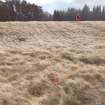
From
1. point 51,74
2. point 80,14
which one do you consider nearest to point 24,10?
point 80,14

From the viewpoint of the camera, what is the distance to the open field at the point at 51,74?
23.2 ft

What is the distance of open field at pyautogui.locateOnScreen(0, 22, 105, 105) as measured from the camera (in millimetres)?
7086

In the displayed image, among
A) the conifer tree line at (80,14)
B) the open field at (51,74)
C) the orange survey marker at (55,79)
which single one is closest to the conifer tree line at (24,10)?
the conifer tree line at (80,14)

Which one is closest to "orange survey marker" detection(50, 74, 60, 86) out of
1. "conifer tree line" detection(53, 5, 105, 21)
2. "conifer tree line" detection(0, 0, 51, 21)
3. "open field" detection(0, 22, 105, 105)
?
"open field" detection(0, 22, 105, 105)

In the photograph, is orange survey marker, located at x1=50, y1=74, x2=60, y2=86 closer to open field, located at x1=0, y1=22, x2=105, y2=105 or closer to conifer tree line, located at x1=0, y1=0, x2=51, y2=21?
open field, located at x1=0, y1=22, x2=105, y2=105

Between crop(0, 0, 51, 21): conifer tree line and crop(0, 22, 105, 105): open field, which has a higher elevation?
crop(0, 0, 51, 21): conifer tree line

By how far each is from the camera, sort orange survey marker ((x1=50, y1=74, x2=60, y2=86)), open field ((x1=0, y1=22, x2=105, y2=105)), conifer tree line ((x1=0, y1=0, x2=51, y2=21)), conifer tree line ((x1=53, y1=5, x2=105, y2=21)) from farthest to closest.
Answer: conifer tree line ((x1=53, y1=5, x2=105, y2=21)), conifer tree line ((x1=0, y1=0, x2=51, y2=21)), orange survey marker ((x1=50, y1=74, x2=60, y2=86)), open field ((x1=0, y1=22, x2=105, y2=105))

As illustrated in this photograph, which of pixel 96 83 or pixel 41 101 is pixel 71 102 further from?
pixel 96 83

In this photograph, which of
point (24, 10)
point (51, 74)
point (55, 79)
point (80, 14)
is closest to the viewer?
point (55, 79)

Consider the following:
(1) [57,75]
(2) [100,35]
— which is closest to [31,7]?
(2) [100,35]

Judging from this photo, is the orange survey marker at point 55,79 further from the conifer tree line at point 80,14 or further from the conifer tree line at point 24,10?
the conifer tree line at point 80,14

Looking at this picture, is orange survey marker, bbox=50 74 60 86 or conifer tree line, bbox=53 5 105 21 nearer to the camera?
orange survey marker, bbox=50 74 60 86

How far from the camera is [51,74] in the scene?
8469 millimetres

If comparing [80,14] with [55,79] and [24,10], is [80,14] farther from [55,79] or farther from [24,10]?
[55,79]
